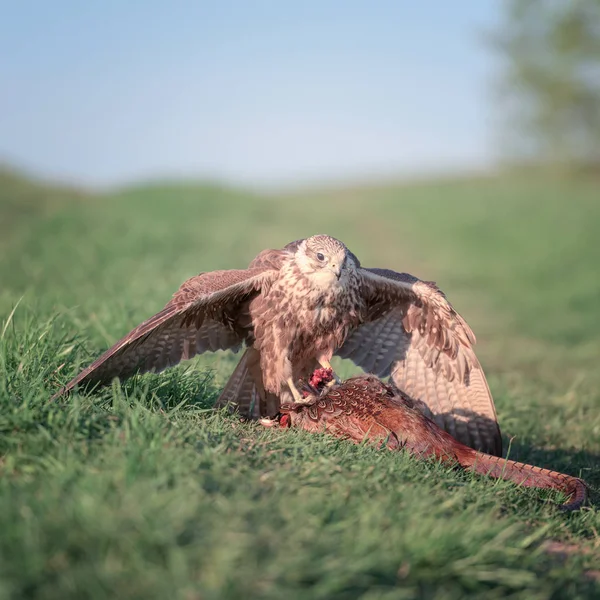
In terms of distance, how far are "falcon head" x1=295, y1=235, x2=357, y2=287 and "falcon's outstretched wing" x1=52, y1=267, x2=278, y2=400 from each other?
0.24 meters

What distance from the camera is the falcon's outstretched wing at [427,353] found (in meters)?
4.71

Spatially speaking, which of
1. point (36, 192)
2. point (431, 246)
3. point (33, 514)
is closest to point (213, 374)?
point (33, 514)

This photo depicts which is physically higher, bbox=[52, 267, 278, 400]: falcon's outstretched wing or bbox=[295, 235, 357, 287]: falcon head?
bbox=[295, 235, 357, 287]: falcon head

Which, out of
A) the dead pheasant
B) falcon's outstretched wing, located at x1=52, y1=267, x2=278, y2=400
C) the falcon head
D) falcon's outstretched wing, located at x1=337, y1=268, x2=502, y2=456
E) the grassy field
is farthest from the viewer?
falcon's outstretched wing, located at x1=337, y1=268, x2=502, y2=456

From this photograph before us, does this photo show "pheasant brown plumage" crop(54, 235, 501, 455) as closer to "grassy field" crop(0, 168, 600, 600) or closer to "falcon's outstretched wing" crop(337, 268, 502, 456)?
"falcon's outstretched wing" crop(337, 268, 502, 456)

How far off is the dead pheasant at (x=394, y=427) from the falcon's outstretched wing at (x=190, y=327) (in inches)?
27.7

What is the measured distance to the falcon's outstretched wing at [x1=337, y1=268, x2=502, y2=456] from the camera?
15.4 ft

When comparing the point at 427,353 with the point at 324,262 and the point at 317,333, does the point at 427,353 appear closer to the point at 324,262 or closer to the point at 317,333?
the point at 317,333

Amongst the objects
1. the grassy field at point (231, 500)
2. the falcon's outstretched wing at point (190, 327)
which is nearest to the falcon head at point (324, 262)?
the falcon's outstretched wing at point (190, 327)

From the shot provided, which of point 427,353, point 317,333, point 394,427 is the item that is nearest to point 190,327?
point 317,333

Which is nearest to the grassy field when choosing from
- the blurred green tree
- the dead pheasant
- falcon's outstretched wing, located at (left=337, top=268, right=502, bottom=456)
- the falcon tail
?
the dead pheasant

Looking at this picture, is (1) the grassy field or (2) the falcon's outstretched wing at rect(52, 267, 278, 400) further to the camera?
(2) the falcon's outstretched wing at rect(52, 267, 278, 400)

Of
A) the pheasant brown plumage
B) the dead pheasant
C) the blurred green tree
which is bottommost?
the dead pheasant

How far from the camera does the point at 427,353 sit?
4945 mm
